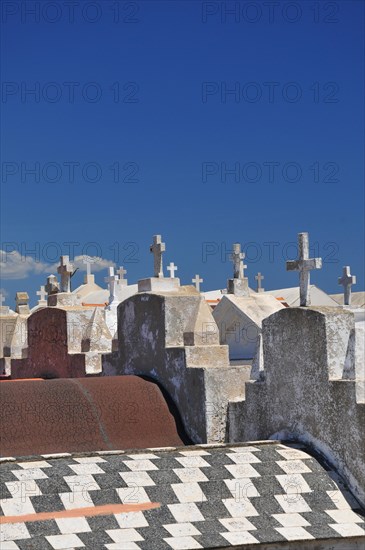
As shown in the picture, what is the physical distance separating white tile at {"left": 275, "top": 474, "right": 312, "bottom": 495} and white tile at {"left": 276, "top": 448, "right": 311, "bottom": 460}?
0.31m

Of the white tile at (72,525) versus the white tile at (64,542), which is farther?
the white tile at (72,525)

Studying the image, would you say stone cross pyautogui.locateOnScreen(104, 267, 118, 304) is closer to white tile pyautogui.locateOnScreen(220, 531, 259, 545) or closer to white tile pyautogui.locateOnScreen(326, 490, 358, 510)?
white tile pyautogui.locateOnScreen(326, 490, 358, 510)

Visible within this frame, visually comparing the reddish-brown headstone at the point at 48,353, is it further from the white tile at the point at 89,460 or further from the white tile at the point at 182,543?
the white tile at the point at 182,543

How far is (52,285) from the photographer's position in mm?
17578

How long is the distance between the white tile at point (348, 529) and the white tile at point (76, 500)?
7.13 feet

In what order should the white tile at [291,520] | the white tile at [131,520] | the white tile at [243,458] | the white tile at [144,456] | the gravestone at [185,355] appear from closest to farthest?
the white tile at [131,520]
the white tile at [291,520]
the white tile at [144,456]
the white tile at [243,458]
the gravestone at [185,355]

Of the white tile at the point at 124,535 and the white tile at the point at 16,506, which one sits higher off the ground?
the white tile at the point at 16,506

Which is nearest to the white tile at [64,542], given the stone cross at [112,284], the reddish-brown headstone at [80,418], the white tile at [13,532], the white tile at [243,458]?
the white tile at [13,532]

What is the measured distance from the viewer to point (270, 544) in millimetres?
8664

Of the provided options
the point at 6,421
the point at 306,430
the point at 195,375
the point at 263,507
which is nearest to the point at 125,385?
the point at 195,375

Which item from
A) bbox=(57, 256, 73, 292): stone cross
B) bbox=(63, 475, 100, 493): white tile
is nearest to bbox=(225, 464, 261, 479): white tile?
bbox=(63, 475, 100, 493): white tile

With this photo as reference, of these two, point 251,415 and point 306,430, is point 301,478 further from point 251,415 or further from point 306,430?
point 251,415

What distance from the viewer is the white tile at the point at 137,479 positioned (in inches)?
360

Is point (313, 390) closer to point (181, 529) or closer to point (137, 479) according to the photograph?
point (137, 479)
